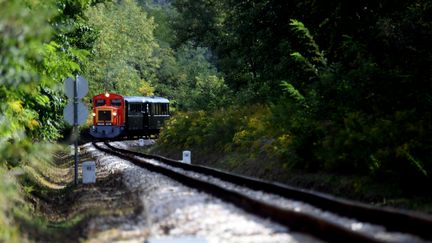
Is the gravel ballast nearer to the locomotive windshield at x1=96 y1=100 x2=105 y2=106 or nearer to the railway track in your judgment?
the railway track

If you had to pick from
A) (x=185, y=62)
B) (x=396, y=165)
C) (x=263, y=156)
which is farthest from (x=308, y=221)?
(x=185, y=62)

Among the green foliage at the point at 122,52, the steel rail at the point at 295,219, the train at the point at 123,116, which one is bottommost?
the steel rail at the point at 295,219

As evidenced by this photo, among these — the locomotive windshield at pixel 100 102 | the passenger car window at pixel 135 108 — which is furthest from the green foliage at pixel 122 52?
the passenger car window at pixel 135 108

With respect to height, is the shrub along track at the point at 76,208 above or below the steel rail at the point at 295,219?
below

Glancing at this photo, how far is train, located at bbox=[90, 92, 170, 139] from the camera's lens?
1906 inches

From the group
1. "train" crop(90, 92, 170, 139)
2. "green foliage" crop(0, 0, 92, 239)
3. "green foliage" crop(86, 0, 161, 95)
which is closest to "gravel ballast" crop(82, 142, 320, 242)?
"green foliage" crop(0, 0, 92, 239)

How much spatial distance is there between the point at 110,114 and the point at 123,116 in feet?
3.42

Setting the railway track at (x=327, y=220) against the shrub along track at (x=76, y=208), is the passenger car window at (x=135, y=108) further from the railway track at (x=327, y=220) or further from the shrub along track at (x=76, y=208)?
the railway track at (x=327, y=220)

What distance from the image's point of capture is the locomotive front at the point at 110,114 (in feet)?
158

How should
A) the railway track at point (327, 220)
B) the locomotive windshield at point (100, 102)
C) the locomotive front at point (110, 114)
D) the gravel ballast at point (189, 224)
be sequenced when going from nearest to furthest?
the railway track at point (327, 220) → the gravel ballast at point (189, 224) → the locomotive front at point (110, 114) → the locomotive windshield at point (100, 102)

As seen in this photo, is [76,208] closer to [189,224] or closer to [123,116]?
[189,224]

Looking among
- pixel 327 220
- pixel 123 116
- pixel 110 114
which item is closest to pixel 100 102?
pixel 110 114

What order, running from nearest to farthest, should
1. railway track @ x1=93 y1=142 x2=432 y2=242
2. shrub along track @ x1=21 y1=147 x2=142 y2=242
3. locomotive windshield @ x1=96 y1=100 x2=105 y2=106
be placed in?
railway track @ x1=93 y1=142 x2=432 y2=242, shrub along track @ x1=21 y1=147 x2=142 y2=242, locomotive windshield @ x1=96 y1=100 x2=105 y2=106

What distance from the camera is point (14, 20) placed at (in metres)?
9.49
